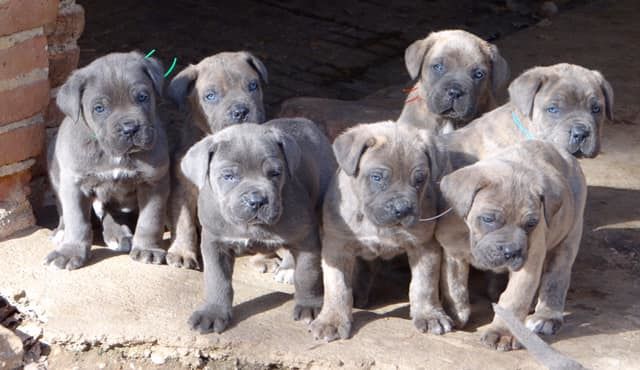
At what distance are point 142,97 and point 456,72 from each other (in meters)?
2.31

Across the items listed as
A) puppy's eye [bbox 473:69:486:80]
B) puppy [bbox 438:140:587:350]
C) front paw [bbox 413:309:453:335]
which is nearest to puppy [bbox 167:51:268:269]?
puppy's eye [bbox 473:69:486:80]

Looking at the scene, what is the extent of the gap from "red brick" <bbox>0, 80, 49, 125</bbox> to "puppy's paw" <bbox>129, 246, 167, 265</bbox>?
1197mm

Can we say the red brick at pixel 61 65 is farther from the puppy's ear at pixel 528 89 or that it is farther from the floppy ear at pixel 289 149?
the puppy's ear at pixel 528 89

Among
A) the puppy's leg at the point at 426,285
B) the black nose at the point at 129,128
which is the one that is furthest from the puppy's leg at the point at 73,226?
the puppy's leg at the point at 426,285

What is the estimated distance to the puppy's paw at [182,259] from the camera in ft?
23.6

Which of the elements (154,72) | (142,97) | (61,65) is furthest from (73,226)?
(61,65)

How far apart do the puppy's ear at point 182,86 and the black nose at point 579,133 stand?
102 inches

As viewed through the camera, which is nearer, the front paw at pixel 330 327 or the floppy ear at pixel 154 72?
the front paw at pixel 330 327

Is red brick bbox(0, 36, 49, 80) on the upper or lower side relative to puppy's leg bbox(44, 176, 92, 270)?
upper

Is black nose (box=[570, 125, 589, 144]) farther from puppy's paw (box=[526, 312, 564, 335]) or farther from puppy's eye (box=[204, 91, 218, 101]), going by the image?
puppy's eye (box=[204, 91, 218, 101])

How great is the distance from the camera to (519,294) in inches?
243

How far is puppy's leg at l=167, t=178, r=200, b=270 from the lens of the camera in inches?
287

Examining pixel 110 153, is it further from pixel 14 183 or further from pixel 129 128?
pixel 14 183

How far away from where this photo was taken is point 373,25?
42.1 ft
